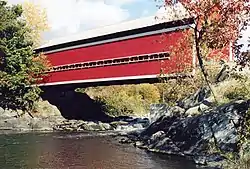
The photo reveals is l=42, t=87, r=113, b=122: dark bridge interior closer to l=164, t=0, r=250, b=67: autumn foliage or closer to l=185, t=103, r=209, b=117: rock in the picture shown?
l=185, t=103, r=209, b=117: rock

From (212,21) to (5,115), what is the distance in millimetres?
21583

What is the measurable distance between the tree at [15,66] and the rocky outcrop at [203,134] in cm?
1285

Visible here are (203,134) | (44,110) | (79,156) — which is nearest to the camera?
(203,134)

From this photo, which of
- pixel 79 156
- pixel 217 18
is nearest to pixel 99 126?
pixel 79 156

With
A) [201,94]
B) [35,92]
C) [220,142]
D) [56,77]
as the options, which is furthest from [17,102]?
[220,142]

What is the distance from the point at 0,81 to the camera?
27672 mm

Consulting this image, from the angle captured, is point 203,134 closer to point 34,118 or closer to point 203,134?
point 203,134

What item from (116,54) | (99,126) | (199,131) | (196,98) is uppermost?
(116,54)

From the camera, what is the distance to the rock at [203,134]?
12570 millimetres

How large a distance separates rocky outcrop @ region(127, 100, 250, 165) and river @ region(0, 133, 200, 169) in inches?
26.5

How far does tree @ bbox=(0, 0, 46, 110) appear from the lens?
28.0m

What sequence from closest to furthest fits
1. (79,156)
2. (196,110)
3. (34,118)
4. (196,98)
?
1. (79,156)
2. (196,110)
3. (196,98)
4. (34,118)

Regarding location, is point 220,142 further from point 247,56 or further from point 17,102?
point 17,102

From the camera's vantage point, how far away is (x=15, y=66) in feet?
94.0
